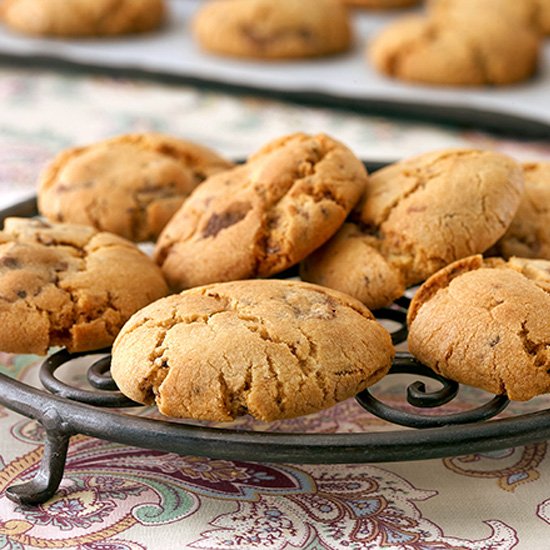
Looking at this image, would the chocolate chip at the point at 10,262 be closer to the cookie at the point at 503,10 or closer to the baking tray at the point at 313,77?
the baking tray at the point at 313,77

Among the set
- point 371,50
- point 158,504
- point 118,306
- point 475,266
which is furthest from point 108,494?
point 371,50

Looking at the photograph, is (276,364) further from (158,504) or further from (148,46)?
(148,46)

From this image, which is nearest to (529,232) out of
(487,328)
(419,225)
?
(419,225)

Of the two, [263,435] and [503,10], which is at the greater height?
[503,10]

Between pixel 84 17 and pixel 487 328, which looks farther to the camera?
pixel 84 17

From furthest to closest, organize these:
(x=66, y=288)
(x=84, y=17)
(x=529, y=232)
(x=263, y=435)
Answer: (x=84, y=17) → (x=529, y=232) → (x=66, y=288) → (x=263, y=435)

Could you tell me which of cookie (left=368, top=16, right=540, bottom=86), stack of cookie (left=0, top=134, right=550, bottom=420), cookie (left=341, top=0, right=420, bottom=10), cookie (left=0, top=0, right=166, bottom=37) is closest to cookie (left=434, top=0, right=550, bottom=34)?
cookie (left=368, top=16, right=540, bottom=86)

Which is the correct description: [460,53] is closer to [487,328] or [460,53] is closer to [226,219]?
[226,219]
